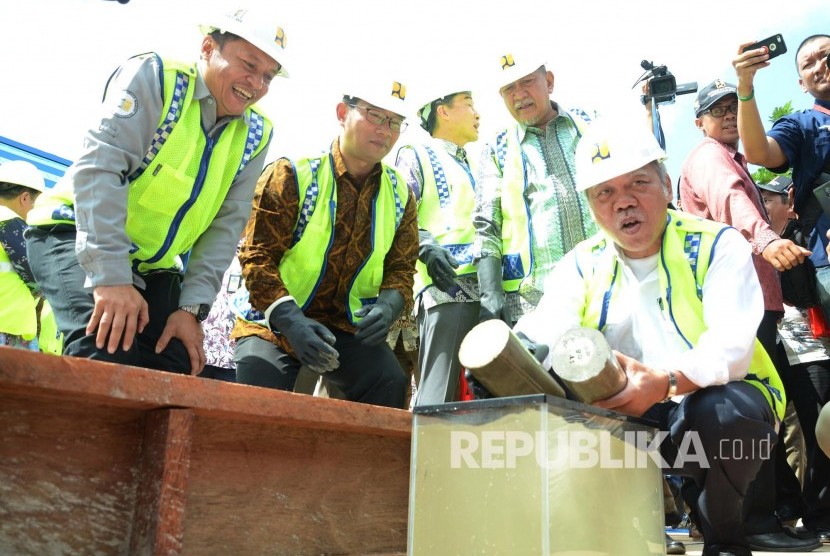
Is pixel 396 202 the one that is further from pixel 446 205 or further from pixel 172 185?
pixel 172 185

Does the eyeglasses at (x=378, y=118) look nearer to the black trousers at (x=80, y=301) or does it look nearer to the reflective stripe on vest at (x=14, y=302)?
the black trousers at (x=80, y=301)

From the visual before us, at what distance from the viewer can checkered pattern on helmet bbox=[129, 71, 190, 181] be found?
2.91 m

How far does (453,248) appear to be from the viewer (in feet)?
13.8

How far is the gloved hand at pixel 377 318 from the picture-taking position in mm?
3361

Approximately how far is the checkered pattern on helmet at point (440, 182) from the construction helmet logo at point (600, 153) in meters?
1.89

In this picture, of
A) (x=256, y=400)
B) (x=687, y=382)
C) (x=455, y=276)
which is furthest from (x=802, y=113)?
(x=256, y=400)

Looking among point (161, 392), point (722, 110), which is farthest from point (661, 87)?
point (161, 392)

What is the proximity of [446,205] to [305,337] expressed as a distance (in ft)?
5.07

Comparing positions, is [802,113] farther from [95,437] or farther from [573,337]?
[95,437]

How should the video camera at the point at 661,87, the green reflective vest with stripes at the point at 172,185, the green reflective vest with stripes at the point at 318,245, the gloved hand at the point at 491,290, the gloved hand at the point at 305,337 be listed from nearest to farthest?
1. the green reflective vest with stripes at the point at 172,185
2. the gloved hand at the point at 305,337
3. the green reflective vest with stripes at the point at 318,245
4. the gloved hand at the point at 491,290
5. the video camera at the point at 661,87

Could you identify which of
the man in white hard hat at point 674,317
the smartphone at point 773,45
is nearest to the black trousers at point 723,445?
the man in white hard hat at point 674,317

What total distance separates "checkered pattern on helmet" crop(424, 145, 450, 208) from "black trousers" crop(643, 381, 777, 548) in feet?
7.52

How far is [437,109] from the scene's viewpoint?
4.76 m

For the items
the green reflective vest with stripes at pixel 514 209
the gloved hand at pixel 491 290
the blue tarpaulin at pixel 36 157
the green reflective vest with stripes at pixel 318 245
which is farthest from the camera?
the blue tarpaulin at pixel 36 157
